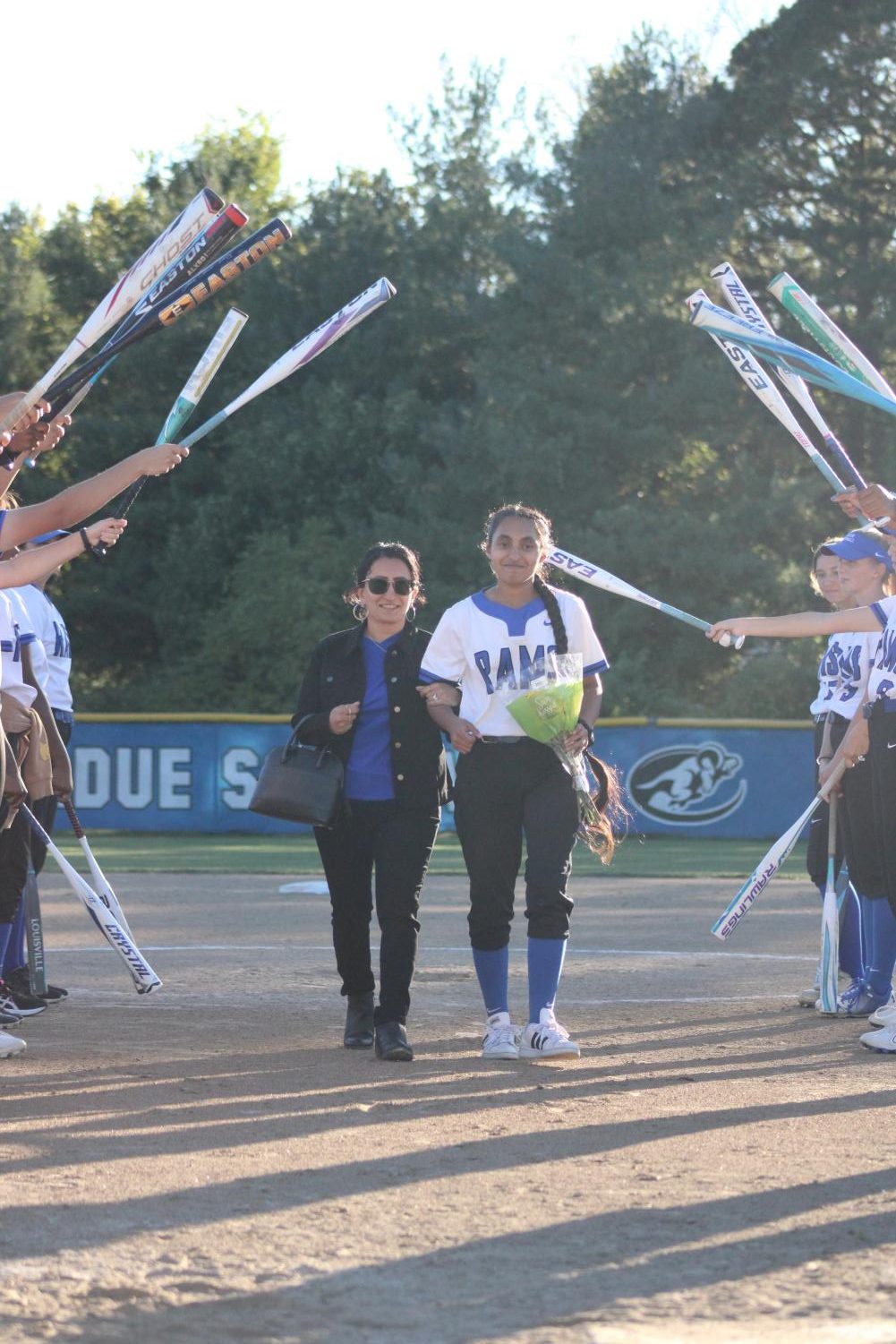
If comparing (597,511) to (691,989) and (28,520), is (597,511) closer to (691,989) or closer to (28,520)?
(691,989)

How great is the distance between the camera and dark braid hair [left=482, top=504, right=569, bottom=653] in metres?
6.95

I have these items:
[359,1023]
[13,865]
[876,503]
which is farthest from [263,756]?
[876,503]

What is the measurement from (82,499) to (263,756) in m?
15.4

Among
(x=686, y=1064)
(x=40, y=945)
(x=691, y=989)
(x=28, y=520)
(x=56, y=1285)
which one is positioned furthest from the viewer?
(x=691, y=989)

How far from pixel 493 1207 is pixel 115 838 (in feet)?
55.6

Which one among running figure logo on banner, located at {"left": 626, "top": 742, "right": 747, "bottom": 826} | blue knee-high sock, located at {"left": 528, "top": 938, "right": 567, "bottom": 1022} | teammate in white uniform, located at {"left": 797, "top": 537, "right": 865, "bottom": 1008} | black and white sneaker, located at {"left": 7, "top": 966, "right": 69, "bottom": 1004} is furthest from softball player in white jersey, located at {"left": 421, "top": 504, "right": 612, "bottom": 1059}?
running figure logo on banner, located at {"left": 626, "top": 742, "right": 747, "bottom": 826}

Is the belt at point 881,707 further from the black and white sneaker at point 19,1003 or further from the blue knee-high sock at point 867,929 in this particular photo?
the black and white sneaker at point 19,1003

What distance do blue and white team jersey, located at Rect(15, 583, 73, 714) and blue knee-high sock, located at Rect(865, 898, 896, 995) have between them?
3.54m

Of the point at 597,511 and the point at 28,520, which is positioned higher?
the point at 597,511

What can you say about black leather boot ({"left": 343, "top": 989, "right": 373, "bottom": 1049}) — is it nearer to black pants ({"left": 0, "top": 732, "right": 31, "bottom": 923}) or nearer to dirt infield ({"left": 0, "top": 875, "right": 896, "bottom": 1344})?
dirt infield ({"left": 0, "top": 875, "right": 896, "bottom": 1344})

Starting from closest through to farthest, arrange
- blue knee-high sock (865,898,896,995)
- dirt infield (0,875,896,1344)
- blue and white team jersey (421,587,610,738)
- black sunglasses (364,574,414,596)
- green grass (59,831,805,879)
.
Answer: dirt infield (0,875,896,1344) → blue and white team jersey (421,587,610,738) → black sunglasses (364,574,414,596) → blue knee-high sock (865,898,896,995) → green grass (59,831,805,879)

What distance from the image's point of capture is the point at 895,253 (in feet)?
A: 120

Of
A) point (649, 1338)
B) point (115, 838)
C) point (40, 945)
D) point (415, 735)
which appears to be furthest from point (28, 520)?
point (115, 838)

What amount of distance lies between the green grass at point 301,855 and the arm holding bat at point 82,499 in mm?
9409
